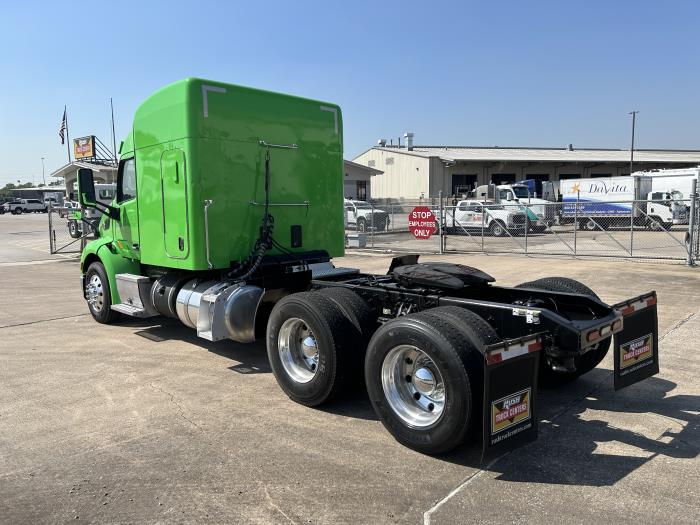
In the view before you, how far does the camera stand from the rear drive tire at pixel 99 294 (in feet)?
27.7

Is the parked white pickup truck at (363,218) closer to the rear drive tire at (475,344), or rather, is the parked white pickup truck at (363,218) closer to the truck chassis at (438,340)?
the truck chassis at (438,340)

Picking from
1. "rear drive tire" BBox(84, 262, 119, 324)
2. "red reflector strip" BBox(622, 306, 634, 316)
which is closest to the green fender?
"rear drive tire" BBox(84, 262, 119, 324)

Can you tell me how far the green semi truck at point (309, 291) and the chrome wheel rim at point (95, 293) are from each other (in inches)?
2.5

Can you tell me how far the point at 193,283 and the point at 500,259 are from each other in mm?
12065

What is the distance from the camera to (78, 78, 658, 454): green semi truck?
156 inches

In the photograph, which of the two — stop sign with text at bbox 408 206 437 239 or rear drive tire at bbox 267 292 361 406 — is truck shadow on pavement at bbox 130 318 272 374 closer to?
rear drive tire at bbox 267 292 361 406

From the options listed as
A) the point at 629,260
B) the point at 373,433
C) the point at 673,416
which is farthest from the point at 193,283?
the point at 629,260

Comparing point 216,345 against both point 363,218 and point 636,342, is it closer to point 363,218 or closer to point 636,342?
point 636,342

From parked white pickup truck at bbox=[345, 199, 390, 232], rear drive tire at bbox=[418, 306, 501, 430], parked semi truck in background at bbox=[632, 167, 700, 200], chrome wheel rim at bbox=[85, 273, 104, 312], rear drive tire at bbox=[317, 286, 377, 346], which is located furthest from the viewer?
parked semi truck in background at bbox=[632, 167, 700, 200]

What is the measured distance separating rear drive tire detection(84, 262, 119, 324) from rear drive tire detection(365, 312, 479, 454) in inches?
216

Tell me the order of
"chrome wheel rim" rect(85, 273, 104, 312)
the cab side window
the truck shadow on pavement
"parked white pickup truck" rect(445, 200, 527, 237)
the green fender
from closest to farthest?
the truck shadow on pavement
the cab side window
the green fender
"chrome wheel rim" rect(85, 273, 104, 312)
"parked white pickup truck" rect(445, 200, 527, 237)

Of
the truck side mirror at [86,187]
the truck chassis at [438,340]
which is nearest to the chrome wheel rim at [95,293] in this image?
the truck side mirror at [86,187]

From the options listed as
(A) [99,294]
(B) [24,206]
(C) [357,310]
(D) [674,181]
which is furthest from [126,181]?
(B) [24,206]

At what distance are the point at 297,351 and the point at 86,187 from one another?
4535 millimetres
